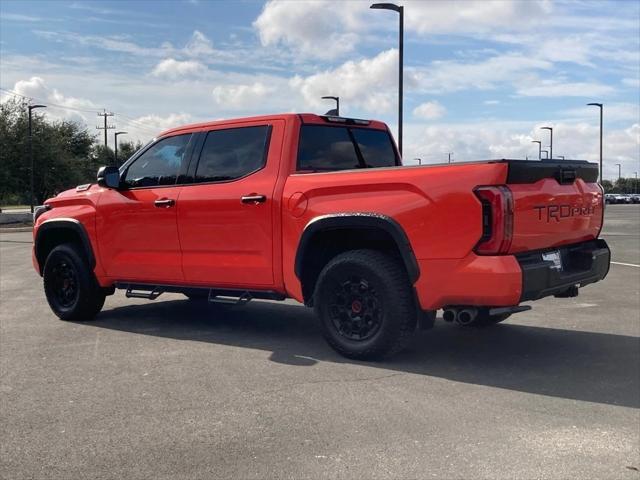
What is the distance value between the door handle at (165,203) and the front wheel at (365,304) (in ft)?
5.78

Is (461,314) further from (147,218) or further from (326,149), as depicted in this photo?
(147,218)

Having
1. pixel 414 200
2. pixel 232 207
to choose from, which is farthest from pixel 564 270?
pixel 232 207

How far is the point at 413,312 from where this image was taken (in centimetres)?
516

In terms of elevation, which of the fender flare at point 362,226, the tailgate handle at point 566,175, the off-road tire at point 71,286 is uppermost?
the tailgate handle at point 566,175

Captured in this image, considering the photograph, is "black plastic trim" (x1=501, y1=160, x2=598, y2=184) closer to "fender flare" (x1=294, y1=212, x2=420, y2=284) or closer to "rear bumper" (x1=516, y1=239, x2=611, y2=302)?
"rear bumper" (x1=516, y1=239, x2=611, y2=302)

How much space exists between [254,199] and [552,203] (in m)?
2.42

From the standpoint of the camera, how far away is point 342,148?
20.8 ft

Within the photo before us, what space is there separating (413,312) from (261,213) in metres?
1.56

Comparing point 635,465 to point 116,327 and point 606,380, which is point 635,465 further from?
point 116,327

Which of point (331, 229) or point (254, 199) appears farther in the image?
point (254, 199)

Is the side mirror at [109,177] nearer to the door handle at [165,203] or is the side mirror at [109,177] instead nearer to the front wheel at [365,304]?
the door handle at [165,203]

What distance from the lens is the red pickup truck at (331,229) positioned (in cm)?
466

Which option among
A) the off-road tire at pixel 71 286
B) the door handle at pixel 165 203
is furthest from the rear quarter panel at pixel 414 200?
the off-road tire at pixel 71 286

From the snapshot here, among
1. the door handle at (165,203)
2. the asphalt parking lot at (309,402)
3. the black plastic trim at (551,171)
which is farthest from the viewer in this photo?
the door handle at (165,203)
